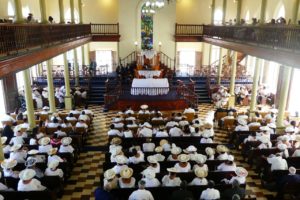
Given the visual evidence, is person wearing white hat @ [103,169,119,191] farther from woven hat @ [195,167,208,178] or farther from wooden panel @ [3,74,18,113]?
wooden panel @ [3,74,18,113]

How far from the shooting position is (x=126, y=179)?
8734 mm

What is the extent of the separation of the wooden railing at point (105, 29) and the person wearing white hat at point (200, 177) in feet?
66.4

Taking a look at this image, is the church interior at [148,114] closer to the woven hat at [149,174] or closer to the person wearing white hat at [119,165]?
the woven hat at [149,174]

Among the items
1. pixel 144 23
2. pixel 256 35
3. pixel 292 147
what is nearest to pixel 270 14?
pixel 256 35

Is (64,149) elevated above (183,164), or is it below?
below

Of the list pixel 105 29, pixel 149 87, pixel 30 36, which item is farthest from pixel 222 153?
pixel 105 29

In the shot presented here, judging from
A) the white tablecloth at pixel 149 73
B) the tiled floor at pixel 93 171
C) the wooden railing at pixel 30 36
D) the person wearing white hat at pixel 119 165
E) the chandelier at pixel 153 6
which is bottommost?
the tiled floor at pixel 93 171

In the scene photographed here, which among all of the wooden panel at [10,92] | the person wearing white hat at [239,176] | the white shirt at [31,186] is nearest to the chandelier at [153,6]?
the wooden panel at [10,92]

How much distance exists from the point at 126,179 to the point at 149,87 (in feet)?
38.9

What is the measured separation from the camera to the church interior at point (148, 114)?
30.2 ft

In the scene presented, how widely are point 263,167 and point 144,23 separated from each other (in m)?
19.7

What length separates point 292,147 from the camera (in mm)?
12117

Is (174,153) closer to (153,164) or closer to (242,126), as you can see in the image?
(153,164)

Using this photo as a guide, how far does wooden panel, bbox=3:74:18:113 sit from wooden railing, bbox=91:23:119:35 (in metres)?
9.29
